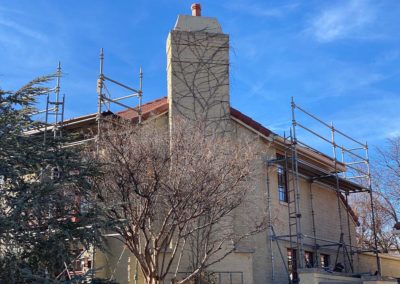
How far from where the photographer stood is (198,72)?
801 inches

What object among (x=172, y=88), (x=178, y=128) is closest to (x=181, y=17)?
(x=172, y=88)

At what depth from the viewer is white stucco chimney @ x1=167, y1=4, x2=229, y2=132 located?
19.8 m

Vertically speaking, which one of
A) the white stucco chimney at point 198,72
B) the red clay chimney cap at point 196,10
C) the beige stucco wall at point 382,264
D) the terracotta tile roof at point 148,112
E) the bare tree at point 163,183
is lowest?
the beige stucco wall at point 382,264

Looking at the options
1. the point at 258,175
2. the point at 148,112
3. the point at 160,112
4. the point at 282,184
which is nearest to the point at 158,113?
the point at 160,112

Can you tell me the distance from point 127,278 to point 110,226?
5377 millimetres

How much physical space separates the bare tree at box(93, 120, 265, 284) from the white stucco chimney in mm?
3487

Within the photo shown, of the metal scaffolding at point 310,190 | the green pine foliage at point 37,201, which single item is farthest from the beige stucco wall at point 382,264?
the green pine foliage at point 37,201

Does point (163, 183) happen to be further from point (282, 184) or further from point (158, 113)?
point (282, 184)

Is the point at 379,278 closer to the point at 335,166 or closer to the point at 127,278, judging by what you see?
the point at 127,278

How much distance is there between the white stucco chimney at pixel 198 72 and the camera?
1983cm

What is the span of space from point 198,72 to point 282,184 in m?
5.66

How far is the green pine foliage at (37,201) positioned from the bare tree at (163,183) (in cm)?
142

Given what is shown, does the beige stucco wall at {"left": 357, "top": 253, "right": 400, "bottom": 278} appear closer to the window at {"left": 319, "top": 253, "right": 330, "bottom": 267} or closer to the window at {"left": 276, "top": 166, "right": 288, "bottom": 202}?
the window at {"left": 319, "top": 253, "right": 330, "bottom": 267}

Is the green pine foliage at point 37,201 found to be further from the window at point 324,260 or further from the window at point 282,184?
the window at point 324,260
